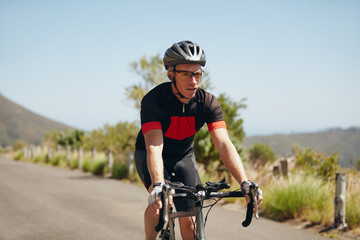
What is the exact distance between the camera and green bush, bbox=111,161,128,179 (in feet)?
49.8

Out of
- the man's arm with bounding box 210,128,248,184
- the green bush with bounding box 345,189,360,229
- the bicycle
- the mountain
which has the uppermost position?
the mountain

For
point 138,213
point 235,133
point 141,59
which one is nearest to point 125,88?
point 141,59

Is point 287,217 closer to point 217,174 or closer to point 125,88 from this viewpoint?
point 217,174

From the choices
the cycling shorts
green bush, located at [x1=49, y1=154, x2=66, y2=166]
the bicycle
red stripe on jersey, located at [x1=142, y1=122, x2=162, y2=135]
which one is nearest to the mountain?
green bush, located at [x1=49, y1=154, x2=66, y2=166]

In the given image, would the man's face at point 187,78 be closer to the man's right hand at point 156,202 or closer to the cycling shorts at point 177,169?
the cycling shorts at point 177,169

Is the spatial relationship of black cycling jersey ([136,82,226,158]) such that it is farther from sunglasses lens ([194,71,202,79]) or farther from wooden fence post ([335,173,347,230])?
wooden fence post ([335,173,347,230])

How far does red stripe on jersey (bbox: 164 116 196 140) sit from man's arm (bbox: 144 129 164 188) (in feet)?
1.00

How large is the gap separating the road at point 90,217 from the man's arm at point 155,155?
368cm

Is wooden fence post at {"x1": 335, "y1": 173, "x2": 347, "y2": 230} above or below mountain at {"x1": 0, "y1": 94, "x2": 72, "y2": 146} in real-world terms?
below

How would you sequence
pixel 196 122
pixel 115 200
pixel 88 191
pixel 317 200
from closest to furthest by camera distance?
pixel 196 122 → pixel 317 200 → pixel 115 200 → pixel 88 191

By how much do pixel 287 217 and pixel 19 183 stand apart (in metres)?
10.2

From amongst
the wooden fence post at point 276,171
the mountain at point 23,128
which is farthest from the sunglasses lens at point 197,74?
the mountain at point 23,128

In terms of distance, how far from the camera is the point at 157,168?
2.97 meters

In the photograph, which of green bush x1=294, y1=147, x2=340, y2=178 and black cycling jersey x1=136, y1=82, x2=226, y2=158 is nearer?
black cycling jersey x1=136, y1=82, x2=226, y2=158
